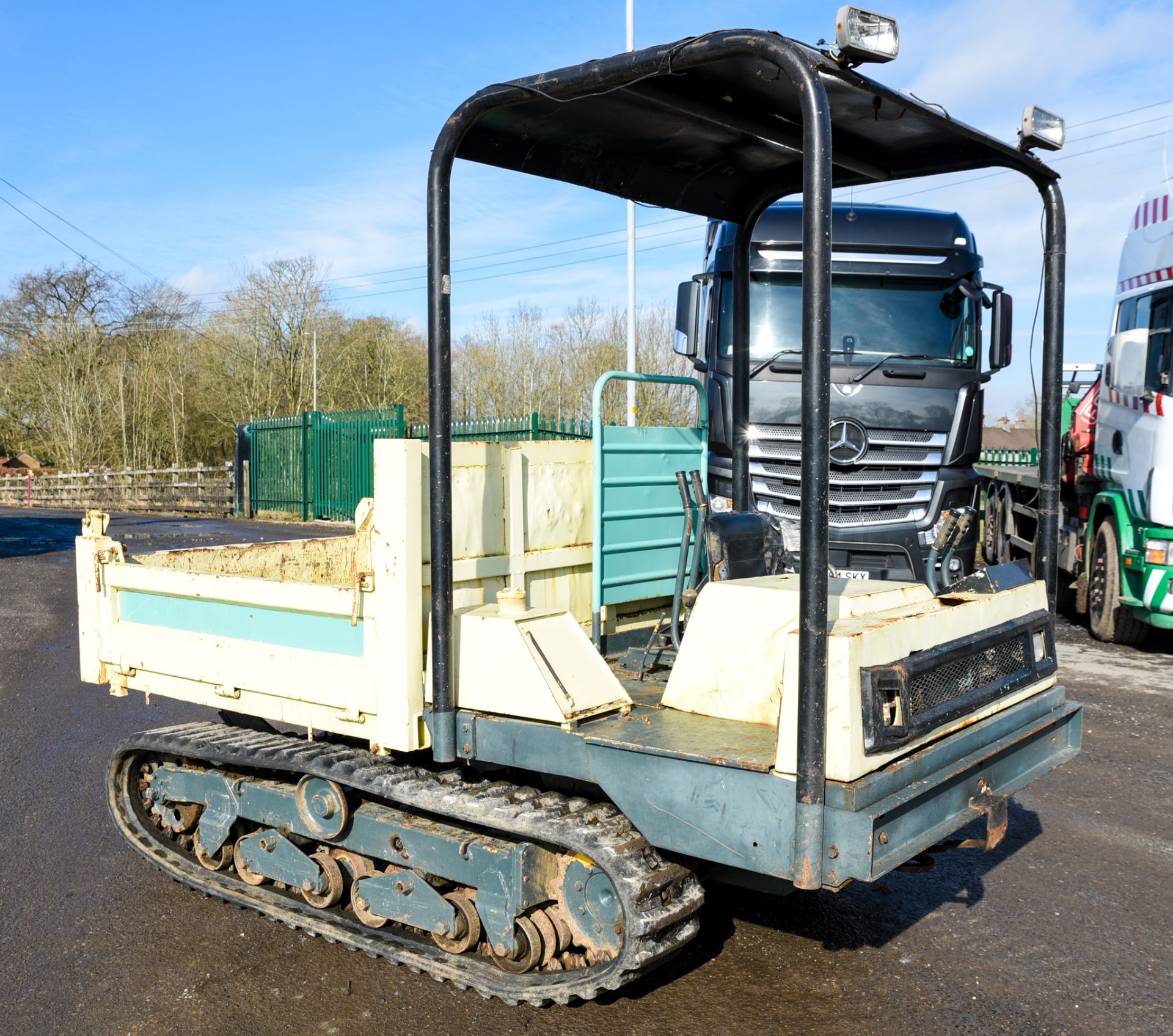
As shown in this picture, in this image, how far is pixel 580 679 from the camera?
11.3ft

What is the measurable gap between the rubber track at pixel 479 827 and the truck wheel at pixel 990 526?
12132 millimetres

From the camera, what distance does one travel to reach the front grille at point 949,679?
2861mm

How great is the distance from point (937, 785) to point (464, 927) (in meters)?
1.58

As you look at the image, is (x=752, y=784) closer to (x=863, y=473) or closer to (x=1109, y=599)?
(x=863, y=473)

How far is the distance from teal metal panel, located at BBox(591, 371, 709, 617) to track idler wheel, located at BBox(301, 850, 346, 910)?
1.51 meters

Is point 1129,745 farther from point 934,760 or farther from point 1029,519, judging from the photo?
point 1029,519

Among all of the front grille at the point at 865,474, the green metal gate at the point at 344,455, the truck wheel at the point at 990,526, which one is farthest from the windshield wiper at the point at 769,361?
the green metal gate at the point at 344,455

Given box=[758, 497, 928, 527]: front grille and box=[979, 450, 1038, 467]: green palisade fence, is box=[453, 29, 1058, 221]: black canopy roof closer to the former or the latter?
box=[758, 497, 928, 527]: front grille

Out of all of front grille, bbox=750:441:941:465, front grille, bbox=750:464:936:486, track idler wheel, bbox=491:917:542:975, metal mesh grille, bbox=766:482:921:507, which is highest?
front grille, bbox=750:441:941:465

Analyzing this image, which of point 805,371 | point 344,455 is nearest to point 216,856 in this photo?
point 805,371

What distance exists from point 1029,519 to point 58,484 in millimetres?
29163

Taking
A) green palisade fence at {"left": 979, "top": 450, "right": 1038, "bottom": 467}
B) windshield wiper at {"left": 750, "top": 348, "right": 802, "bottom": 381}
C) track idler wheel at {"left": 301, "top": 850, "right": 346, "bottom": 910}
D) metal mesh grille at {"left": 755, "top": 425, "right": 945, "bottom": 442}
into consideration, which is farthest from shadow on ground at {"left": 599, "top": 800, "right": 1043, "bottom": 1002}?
green palisade fence at {"left": 979, "top": 450, "right": 1038, "bottom": 467}

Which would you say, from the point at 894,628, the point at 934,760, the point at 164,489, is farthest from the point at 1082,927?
the point at 164,489

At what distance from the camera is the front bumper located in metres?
2.76
